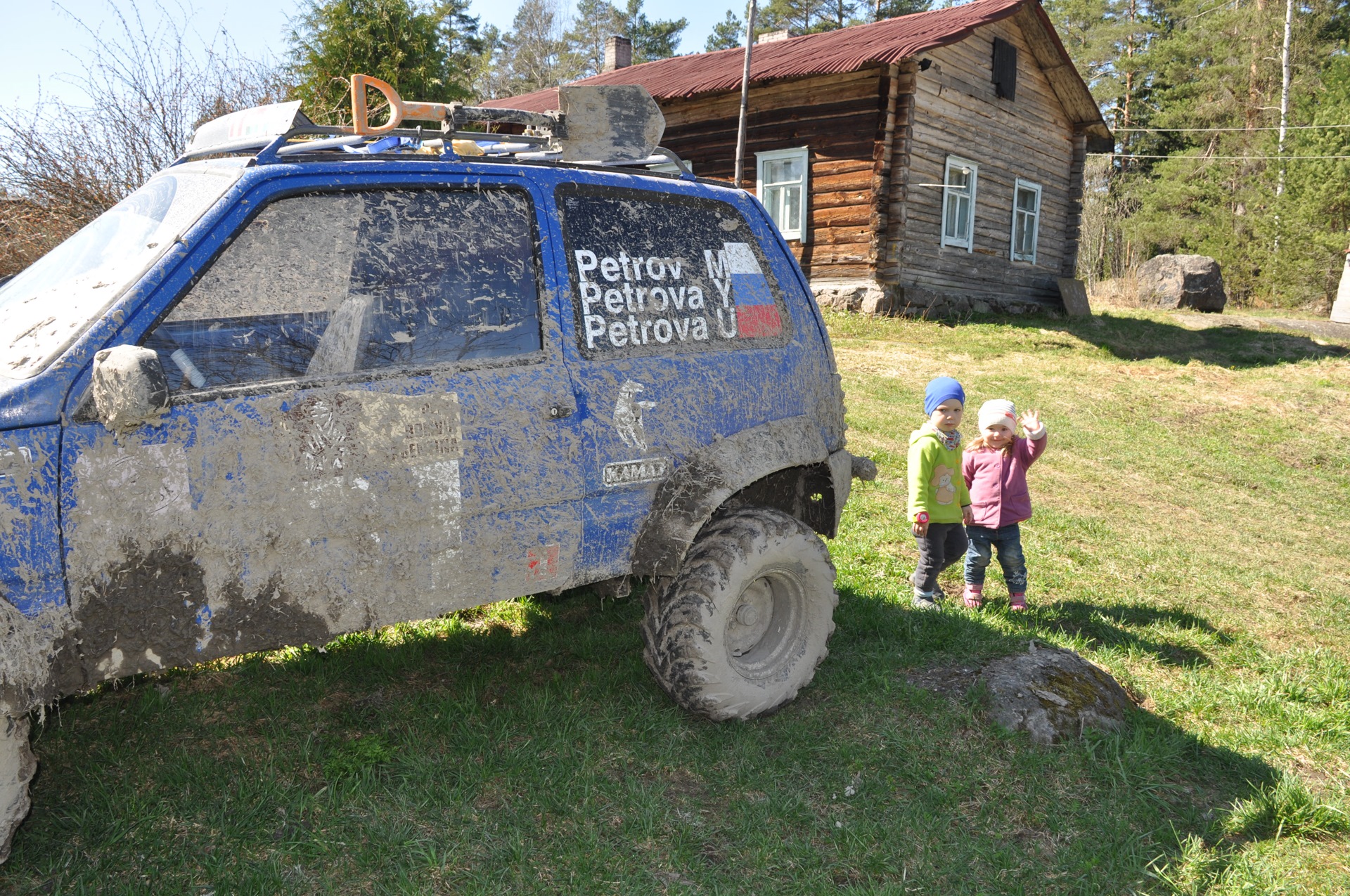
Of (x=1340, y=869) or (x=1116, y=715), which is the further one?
(x=1116, y=715)

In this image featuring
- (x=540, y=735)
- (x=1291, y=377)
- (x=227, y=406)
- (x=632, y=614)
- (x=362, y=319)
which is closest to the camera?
(x=227, y=406)

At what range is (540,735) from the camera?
3344mm

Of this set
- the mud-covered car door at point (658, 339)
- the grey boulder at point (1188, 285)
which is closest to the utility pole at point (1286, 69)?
the grey boulder at point (1188, 285)

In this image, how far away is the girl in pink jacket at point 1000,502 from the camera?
4.93 m

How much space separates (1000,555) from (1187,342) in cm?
1427

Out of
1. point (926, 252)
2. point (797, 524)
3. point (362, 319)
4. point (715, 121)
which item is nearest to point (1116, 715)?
point (797, 524)

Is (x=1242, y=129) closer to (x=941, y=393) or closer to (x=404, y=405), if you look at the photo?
(x=941, y=393)

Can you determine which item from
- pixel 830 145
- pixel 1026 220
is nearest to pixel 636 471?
pixel 830 145

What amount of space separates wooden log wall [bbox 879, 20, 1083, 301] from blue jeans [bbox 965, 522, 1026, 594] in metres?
11.7

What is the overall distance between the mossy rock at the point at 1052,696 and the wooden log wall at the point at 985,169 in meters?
12.9

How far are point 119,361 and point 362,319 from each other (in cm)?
71

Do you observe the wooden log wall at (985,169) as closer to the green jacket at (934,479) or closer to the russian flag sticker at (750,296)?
the green jacket at (934,479)

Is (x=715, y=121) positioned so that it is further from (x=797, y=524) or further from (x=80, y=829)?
(x=80, y=829)

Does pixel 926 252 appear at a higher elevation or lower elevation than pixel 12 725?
higher
